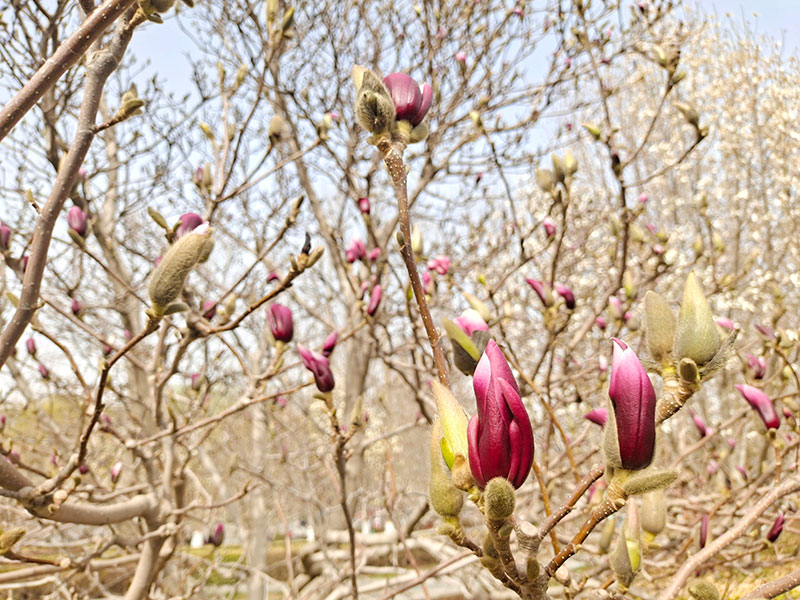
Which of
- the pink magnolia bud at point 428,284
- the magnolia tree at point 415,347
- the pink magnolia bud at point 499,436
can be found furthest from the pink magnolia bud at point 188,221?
the pink magnolia bud at point 428,284

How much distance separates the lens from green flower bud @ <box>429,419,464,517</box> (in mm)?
493

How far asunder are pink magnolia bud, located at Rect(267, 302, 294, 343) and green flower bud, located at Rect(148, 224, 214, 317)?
498mm

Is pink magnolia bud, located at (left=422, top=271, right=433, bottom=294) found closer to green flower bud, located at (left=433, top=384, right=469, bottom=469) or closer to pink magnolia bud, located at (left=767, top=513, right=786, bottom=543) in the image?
pink magnolia bud, located at (left=767, top=513, right=786, bottom=543)

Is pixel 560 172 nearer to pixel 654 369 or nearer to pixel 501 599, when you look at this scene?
pixel 654 369

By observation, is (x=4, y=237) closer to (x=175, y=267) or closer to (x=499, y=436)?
(x=175, y=267)

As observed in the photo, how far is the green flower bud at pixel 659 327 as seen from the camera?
1.76ft

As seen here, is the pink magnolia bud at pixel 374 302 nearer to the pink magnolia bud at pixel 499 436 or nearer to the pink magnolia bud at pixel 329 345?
the pink magnolia bud at pixel 329 345

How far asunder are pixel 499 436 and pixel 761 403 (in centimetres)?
81

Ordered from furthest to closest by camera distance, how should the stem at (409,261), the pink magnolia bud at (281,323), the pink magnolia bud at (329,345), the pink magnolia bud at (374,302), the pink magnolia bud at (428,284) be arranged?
the pink magnolia bud at (428,284), the pink magnolia bud at (374,302), the pink magnolia bud at (329,345), the pink magnolia bud at (281,323), the stem at (409,261)

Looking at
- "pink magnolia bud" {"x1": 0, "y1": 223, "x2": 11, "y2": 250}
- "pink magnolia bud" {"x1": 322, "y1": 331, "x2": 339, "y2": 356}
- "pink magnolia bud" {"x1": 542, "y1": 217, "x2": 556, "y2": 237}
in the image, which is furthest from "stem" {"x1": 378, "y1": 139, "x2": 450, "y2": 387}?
"pink magnolia bud" {"x1": 542, "y1": 217, "x2": 556, "y2": 237}

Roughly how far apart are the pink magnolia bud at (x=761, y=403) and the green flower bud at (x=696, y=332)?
57 cm

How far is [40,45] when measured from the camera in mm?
1894

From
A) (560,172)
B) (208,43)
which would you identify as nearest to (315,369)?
(560,172)

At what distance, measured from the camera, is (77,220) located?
1.34 metres
